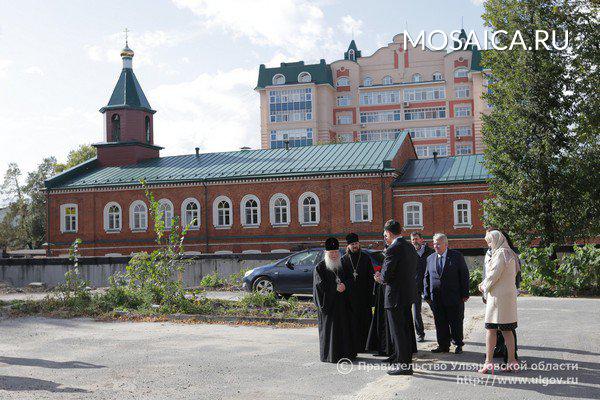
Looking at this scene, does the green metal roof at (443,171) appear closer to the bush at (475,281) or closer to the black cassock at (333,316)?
the bush at (475,281)

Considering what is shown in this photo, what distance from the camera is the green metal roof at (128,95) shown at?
4606 cm

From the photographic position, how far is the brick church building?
37031mm

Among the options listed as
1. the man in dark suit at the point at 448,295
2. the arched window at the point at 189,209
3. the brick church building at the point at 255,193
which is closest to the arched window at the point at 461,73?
the brick church building at the point at 255,193

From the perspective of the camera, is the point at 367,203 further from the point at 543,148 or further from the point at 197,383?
the point at 197,383

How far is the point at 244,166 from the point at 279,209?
397cm

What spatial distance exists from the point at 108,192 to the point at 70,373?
34.7 metres

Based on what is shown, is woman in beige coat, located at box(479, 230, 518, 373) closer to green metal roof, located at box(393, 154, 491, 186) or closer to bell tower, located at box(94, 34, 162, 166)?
green metal roof, located at box(393, 154, 491, 186)


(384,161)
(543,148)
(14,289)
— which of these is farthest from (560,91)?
(14,289)

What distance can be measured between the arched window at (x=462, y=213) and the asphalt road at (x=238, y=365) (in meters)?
22.9

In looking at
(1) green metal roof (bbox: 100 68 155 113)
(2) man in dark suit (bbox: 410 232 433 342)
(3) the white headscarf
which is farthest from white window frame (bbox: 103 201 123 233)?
(3) the white headscarf

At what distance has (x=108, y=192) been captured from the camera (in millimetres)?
42594

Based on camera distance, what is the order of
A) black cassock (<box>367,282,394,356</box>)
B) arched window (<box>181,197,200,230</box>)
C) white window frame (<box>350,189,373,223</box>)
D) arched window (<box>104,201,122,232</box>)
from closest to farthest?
black cassock (<box>367,282,394,356</box>)
white window frame (<box>350,189,373,223</box>)
arched window (<box>181,197,200,230</box>)
arched window (<box>104,201,122,232</box>)

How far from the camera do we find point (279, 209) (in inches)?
1540

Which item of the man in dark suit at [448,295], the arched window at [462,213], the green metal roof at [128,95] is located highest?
the green metal roof at [128,95]
